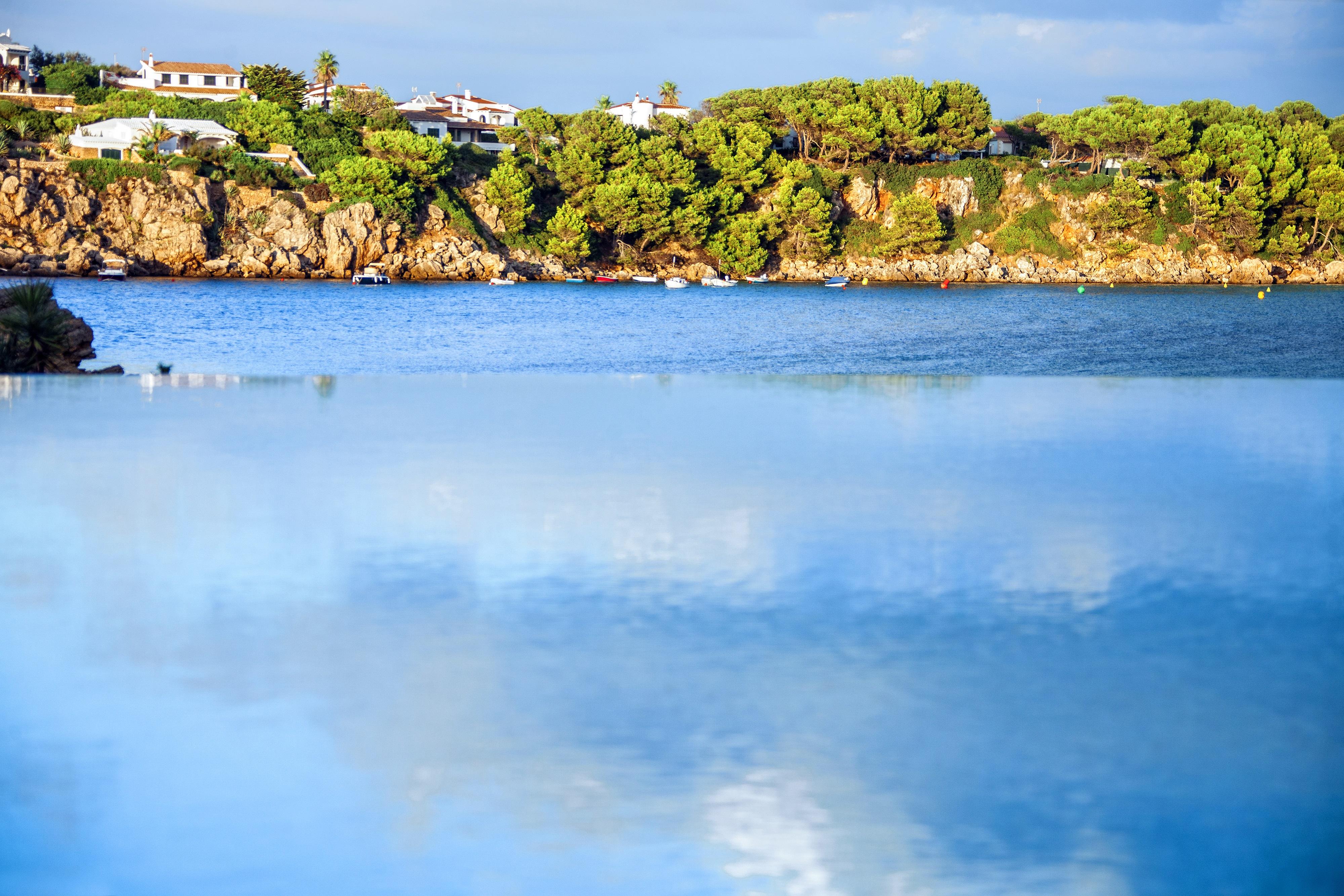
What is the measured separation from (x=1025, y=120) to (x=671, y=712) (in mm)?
71994

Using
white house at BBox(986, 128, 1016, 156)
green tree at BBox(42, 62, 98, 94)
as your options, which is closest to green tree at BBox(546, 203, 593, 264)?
green tree at BBox(42, 62, 98, 94)

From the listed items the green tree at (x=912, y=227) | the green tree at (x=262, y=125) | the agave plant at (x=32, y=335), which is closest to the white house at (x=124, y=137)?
the green tree at (x=262, y=125)

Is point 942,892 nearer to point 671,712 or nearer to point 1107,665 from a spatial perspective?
point 671,712

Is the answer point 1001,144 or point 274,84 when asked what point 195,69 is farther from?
point 1001,144

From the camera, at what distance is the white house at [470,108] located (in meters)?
70.8

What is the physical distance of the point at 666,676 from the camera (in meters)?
2.25

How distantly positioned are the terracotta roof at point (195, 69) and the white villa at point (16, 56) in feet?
21.6

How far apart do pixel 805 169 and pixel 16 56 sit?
46185 millimetres

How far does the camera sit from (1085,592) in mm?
2707

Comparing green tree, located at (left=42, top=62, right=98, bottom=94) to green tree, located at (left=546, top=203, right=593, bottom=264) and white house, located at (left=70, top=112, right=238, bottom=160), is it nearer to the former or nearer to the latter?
white house, located at (left=70, top=112, right=238, bottom=160)

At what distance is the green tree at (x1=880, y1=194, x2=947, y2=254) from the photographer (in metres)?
56.5

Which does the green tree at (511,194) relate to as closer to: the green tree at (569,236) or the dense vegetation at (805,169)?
the dense vegetation at (805,169)

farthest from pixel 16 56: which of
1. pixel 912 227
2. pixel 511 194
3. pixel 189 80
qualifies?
pixel 912 227

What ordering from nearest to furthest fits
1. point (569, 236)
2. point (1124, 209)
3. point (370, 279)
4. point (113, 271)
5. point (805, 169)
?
point (113, 271)
point (370, 279)
point (569, 236)
point (805, 169)
point (1124, 209)
